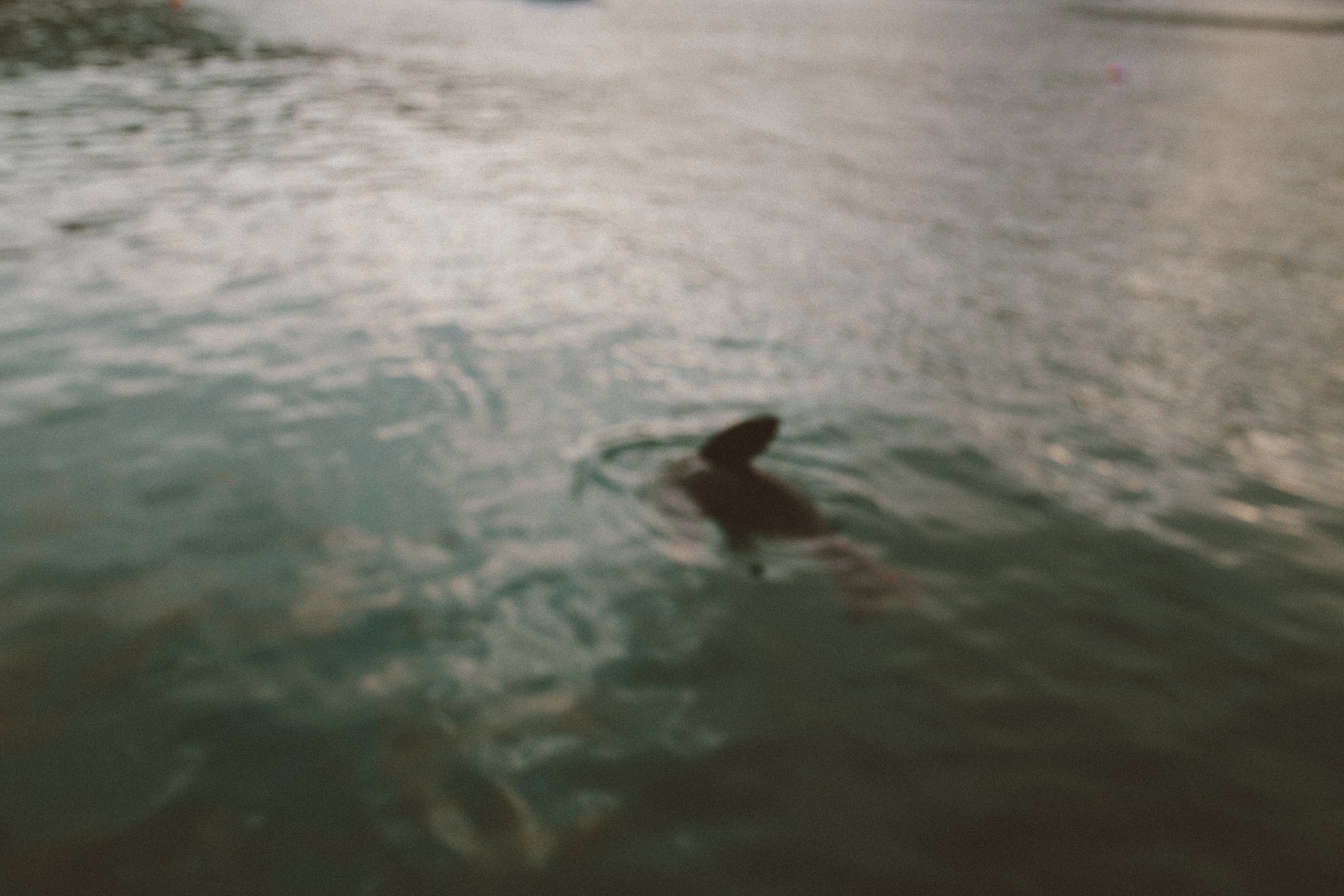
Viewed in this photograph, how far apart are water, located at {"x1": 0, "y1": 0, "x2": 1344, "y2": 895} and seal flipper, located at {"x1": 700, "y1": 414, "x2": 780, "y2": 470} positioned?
25.4 inches

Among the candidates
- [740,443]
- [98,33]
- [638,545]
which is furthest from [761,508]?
[98,33]

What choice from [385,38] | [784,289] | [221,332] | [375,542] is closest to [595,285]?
[784,289]

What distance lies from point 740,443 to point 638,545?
3.91 ft

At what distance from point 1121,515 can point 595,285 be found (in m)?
8.19

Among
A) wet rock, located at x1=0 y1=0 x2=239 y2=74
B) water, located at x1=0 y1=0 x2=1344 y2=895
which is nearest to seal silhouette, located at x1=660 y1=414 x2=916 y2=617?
water, located at x1=0 y1=0 x2=1344 y2=895

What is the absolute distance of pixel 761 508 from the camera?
699 centimetres

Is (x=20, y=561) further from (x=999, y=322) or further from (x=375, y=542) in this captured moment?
(x=999, y=322)

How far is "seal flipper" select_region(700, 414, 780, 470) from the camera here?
21.5 feet

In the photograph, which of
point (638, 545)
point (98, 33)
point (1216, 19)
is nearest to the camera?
point (638, 545)

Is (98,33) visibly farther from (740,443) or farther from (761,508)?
(761,508)

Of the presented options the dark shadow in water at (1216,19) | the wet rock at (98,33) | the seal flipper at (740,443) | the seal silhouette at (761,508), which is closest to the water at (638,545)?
the seal silhouette at (761,508)

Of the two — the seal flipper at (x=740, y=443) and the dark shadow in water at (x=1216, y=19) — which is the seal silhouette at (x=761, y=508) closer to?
the seal flipper at (x=740, y=443)

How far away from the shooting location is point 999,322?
40.6 feet

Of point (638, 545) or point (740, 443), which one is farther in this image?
point (638, 545)
